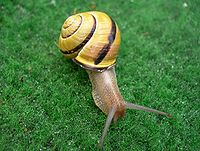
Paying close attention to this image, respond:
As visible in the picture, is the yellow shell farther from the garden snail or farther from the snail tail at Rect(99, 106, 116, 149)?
the snail tail at Rect(99, 106, 116, 149)

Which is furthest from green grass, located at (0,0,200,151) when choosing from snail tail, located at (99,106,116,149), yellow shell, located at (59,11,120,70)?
yellow shell, located at (59,11,120,70)

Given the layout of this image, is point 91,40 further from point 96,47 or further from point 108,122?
point 108,122

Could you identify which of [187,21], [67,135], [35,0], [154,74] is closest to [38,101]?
[67,135]

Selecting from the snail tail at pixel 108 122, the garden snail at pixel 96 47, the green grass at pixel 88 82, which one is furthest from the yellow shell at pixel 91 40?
the snail tail at pixel 108 122

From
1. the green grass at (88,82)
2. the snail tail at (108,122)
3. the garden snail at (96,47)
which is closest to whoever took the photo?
the snail tail at (108,122)

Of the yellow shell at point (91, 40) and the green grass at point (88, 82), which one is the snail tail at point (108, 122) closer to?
the green grass at point (88, 82)

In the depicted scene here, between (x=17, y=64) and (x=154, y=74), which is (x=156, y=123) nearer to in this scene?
(x=154, y=74)
